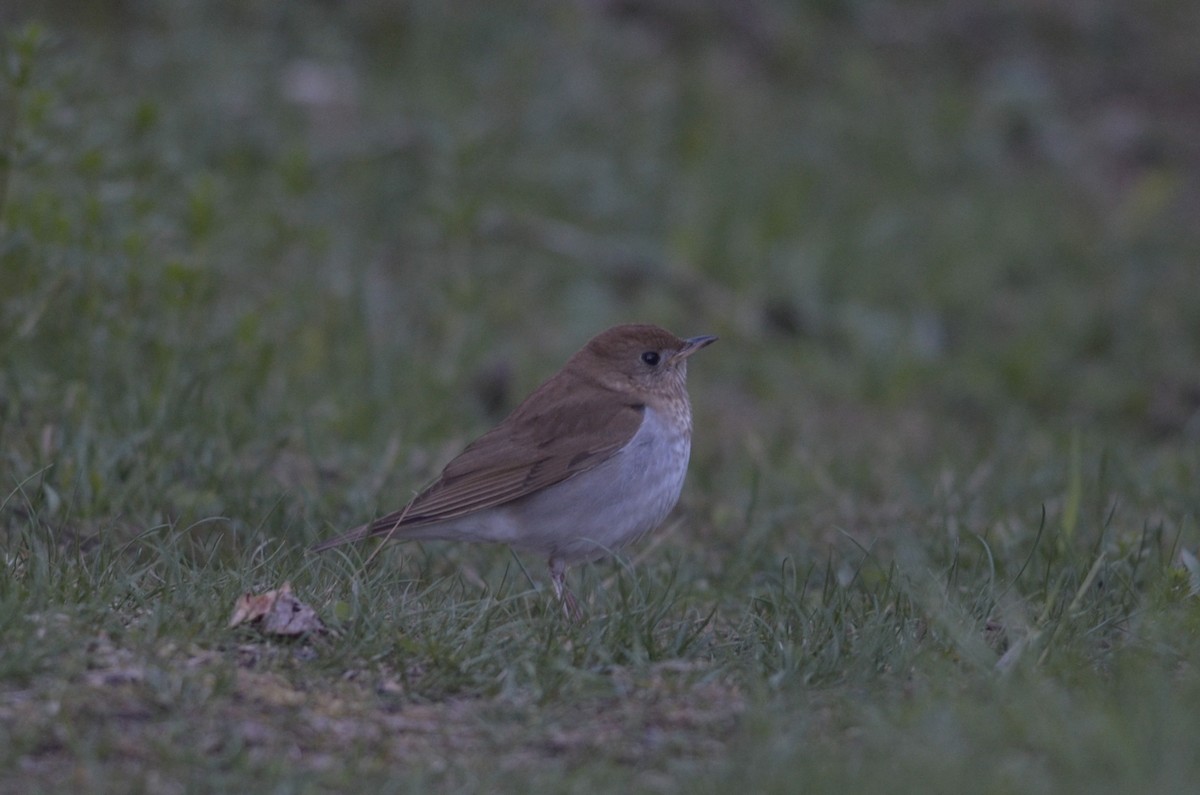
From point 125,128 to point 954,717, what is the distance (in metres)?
6.02

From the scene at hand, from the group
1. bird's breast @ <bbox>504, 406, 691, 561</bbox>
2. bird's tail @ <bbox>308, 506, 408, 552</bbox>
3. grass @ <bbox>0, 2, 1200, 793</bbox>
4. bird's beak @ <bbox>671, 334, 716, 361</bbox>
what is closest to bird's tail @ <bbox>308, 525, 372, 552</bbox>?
bird's tail @ <bbox>308, 506, 408, 552</bbox>

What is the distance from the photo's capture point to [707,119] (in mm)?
11711

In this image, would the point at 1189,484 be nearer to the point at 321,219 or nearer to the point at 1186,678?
the point at 1186,678

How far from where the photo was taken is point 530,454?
18.7 feet

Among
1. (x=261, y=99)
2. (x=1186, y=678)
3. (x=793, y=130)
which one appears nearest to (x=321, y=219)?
(x=261, y=99)

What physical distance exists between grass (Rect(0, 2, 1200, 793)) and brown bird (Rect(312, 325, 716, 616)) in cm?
21

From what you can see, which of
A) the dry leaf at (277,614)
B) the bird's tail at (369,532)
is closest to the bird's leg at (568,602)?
the bird's tail at (369,532)

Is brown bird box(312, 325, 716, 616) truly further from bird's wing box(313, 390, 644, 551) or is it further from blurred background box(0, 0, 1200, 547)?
blurred background box(0, 0, 1200, 547)

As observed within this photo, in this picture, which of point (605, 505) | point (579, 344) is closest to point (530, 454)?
point (605, 505)

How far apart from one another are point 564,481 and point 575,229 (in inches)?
188

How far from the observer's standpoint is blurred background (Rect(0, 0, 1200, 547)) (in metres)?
6.52

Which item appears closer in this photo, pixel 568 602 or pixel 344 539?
pixel 568 602

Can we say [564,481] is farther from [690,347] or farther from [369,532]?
[690,347]

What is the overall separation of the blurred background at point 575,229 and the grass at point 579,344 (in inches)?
1.3
